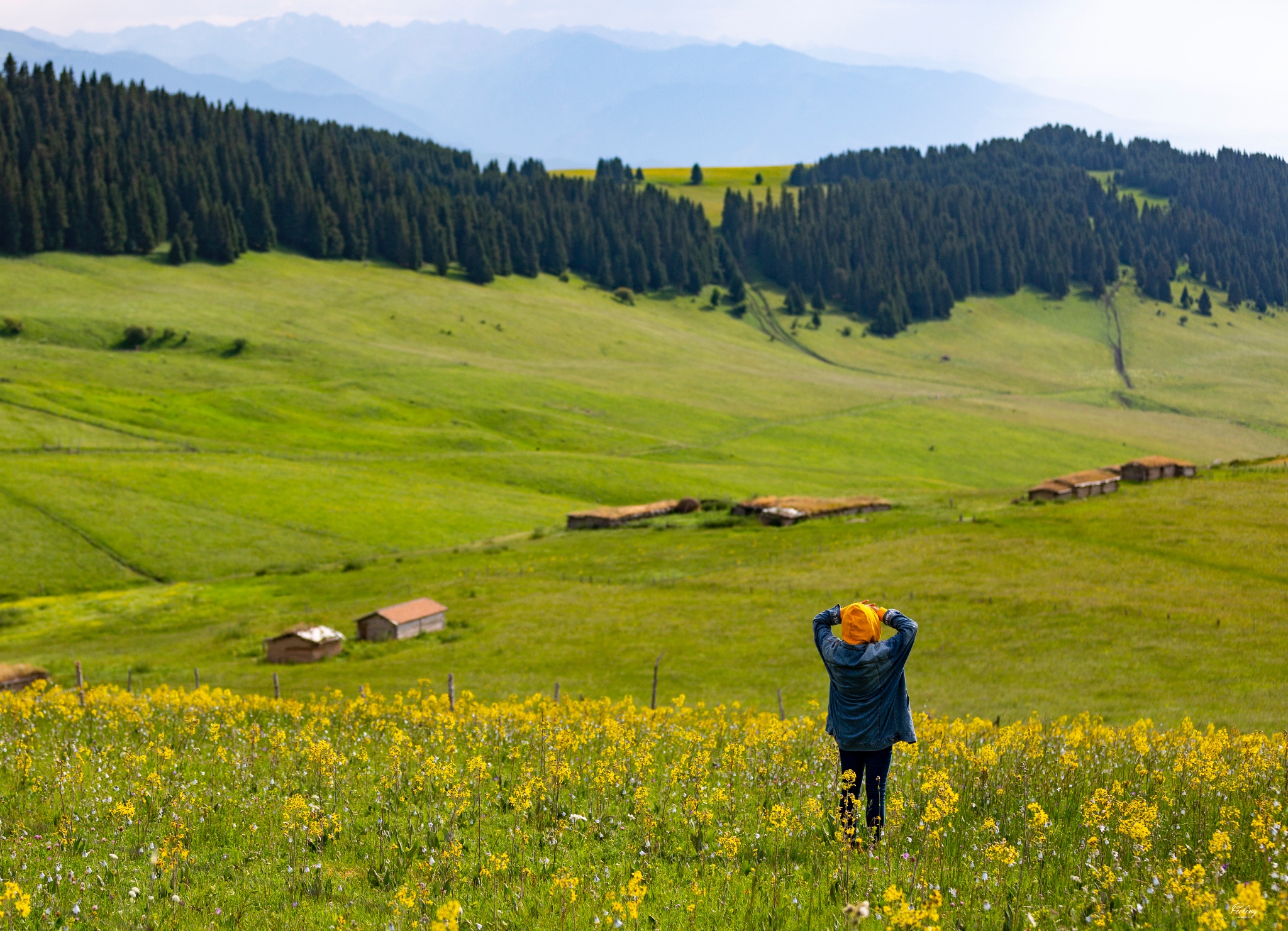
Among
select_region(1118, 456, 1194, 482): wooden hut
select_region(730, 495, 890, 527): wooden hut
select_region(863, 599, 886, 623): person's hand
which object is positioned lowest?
select_region(730, 495, 890, 527): wooden hut

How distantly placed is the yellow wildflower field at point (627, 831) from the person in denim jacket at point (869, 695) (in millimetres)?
519

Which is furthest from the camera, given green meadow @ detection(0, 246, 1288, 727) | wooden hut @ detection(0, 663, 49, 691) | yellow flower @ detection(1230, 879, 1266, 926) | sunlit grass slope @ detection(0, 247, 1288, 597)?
sunlit grass slope @ detection(0, 247, 1288, 597)

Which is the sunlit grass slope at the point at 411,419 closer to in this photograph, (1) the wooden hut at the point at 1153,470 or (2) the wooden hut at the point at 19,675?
(1) the wooden hut at the point at 1153,470

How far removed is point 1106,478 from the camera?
247ft

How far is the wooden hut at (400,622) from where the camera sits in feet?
164

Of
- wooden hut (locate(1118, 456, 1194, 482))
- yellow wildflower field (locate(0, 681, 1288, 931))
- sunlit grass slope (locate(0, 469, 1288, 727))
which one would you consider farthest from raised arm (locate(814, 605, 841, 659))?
wooden hut (locate(1118, 456, 1194, 482))

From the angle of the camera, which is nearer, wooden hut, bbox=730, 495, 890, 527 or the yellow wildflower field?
the yellow wildflower field

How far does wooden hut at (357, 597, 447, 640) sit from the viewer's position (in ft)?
164

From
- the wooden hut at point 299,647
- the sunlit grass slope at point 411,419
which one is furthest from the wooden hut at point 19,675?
the sunlit grass slope at point 411,419

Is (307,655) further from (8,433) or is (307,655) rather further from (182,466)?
(8,433)

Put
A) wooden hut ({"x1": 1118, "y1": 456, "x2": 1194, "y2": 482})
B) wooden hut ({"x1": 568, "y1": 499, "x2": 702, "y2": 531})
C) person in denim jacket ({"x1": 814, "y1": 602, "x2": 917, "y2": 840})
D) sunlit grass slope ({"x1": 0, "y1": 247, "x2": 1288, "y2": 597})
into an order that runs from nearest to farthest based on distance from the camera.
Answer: person in denim jacket ({"x1": 814, "y1": 602, "x2": 917, "y2": 840}) → wooden hut ({"x1": 1118, "y1": 456, "x2": 1194, "y2": 482}) → sunlit grass slope ({"x1": 0, "y1": 247, "x2": 1288, "y2": 597}) → wooden hut ({"x1": 568, "y1": 499, "x2": 702, "y2": 531})

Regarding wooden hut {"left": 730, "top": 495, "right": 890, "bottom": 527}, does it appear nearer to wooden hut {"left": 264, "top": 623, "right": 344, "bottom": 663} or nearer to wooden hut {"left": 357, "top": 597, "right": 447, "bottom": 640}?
wooden hut {"left": 357, "top": 597, "right": 447, "bottom": 640}

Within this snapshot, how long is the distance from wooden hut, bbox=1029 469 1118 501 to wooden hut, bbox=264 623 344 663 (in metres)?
52.6

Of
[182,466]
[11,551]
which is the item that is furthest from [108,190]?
[11,551]
